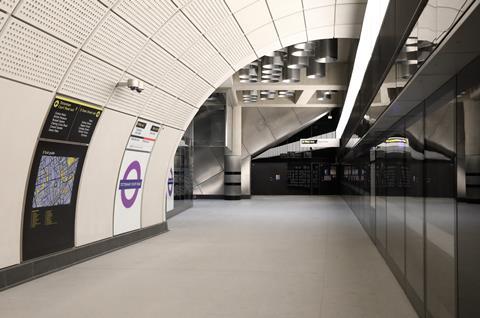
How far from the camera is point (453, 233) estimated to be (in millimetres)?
3414

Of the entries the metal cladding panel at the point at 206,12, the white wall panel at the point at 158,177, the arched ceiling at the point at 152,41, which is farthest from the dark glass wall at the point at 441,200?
the white wall panel at the point at 158,177

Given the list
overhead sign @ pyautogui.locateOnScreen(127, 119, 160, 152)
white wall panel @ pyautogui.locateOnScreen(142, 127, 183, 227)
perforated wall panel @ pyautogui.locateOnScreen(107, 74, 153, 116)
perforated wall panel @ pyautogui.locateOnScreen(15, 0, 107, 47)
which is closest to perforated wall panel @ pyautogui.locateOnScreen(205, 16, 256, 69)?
perforated wall panel @ pyautogui.locateOnScreen(107, 74, 153, 116)

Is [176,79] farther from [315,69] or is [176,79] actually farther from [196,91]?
[315,69]

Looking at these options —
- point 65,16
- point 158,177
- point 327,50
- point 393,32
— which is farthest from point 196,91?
point 393,32

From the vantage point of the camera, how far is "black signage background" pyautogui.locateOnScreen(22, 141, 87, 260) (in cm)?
671

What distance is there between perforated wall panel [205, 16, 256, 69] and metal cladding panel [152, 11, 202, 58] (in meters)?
0.42

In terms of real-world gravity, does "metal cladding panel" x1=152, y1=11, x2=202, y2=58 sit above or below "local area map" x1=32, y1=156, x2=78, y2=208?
Result: above

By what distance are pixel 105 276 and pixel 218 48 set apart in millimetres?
5097

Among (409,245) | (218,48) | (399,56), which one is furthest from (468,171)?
(218,48)

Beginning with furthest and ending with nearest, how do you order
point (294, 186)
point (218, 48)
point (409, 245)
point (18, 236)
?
point (294, 186), point (218, 48), point (18, 236), point (409, 245)

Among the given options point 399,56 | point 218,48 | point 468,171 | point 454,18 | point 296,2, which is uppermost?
point 296,2

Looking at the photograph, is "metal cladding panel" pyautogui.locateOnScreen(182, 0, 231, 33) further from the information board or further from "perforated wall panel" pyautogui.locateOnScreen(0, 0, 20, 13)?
"perforated wall panel" pyautogui.locateOnScreen(0, 0, 20, 13)

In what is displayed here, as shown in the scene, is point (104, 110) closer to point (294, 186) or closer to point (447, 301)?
point (447, 301)

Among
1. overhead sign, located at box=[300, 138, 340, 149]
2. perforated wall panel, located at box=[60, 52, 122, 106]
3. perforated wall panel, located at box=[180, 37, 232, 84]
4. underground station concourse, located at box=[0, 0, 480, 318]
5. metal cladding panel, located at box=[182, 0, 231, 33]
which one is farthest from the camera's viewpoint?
overhead sign, located at box=[300, 138, 340, 149]
